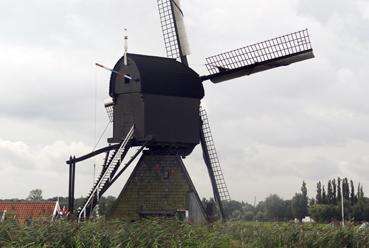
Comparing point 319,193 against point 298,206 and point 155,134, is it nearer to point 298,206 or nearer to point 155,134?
point 298,206

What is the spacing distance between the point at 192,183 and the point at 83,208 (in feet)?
15.3

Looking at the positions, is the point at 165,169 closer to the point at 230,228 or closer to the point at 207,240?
the point at 230,228

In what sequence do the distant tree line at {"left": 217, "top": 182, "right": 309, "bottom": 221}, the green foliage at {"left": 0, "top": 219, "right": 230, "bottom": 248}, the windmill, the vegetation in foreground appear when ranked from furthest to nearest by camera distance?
1. the distant tree line at {"left": 217, "top": 182, "right": 309, "bottom": 221}
2. the windmill
3. the vegetation in foreground
4. the green foliage at {"left": 0, "top": 219, "right": 230, "bottom": 248}

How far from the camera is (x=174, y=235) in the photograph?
48.6 feet

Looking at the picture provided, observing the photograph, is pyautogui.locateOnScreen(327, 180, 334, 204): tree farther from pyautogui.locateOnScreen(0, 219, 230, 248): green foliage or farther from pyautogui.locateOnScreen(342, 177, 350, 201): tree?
pyautogui.locateOnScreen(0, 219, 230, 248): green foliage

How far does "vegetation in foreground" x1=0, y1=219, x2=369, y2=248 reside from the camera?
44.1 ft

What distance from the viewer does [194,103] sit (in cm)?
2684

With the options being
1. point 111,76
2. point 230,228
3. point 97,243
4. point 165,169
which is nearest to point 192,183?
point 165,169

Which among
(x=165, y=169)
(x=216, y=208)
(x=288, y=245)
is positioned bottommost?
(x=288, y=245)

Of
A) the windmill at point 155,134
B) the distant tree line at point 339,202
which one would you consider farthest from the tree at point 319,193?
the windmill at point 155,134

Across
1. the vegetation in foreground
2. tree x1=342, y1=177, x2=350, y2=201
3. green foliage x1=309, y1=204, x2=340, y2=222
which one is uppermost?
tree x1=342, y1=177, x2=350, y2=201

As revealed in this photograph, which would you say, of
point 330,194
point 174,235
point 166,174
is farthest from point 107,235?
point 330,194

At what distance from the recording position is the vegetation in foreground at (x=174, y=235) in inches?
529

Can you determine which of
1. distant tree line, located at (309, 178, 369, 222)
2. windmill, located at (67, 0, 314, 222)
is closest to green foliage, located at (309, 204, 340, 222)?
distant tree line, located at (309, 178, 369, 222)
